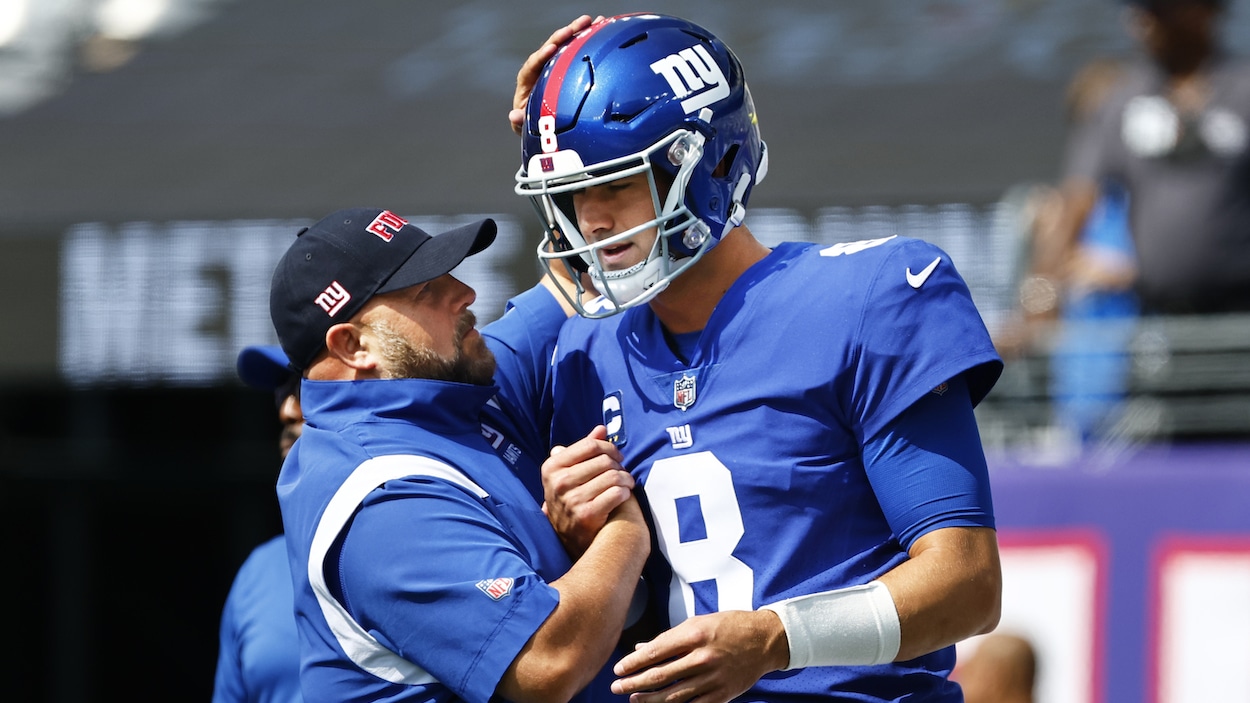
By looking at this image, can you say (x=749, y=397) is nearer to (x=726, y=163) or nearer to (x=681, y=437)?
(x=681, y=437)

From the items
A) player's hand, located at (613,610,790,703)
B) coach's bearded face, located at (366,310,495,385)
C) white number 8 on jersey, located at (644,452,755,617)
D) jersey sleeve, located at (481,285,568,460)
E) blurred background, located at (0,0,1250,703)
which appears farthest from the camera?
blurred background, located at (0,0,1250,703)

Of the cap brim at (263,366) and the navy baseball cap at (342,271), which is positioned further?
the cap brim at (263,366)

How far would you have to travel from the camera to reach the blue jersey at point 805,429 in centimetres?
201

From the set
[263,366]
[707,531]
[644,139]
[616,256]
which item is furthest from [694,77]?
[263,366]

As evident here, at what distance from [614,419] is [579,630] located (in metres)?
0.38

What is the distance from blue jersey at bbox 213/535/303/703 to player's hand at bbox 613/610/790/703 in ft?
5.71

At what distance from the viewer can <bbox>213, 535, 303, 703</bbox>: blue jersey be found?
136 inches

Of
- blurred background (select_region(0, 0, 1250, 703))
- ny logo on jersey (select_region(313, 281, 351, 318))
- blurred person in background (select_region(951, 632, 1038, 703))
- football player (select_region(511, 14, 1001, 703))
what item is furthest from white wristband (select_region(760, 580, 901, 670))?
blurred background (select_region(0, 0, 1250, 703))

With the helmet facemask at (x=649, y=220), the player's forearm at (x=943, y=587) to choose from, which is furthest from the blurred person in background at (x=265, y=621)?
the player's forearm at (x=943, y=587)

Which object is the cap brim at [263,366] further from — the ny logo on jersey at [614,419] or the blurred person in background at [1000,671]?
A: the blurred person in background at [1000,671]

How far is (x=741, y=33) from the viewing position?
27.2 feet

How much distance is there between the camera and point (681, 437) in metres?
2.15

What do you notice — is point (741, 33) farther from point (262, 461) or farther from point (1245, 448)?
point (1245, 448)

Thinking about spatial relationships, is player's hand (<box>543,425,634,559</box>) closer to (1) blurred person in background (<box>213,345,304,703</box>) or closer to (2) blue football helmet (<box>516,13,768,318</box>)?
(2) blue football helmet (<box>516,13,768,318</box>)
